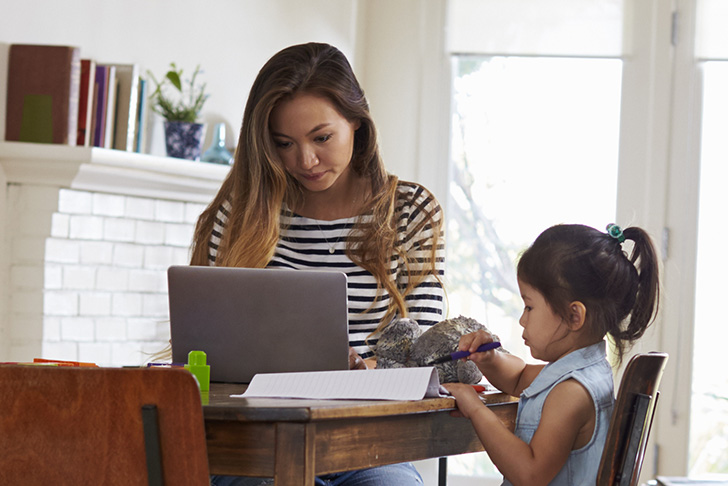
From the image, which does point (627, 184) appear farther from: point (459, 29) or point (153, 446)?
point (153, 446)

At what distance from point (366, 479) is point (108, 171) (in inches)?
65.6

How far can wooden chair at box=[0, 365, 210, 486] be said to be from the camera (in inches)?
40.1

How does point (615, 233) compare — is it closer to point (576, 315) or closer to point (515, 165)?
point (576, 315)

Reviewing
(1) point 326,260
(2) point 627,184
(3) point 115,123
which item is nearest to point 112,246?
(3) point 115,123

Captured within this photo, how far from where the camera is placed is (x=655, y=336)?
12.3ft

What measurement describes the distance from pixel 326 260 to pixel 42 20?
4.34 ft

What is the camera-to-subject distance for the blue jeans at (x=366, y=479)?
1503 mm

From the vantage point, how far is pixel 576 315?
1478 mm

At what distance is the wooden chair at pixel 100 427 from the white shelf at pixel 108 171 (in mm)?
1755

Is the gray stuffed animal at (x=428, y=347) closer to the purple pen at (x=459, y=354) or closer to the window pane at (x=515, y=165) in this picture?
the purple pen at (x=459, y=354)

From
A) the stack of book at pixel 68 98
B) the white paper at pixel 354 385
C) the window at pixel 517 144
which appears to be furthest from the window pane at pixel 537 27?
the white paper at pixel 354 385

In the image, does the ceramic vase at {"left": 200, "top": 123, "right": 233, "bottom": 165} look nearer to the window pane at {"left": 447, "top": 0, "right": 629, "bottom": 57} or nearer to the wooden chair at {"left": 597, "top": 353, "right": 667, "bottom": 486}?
the window pane at {"left": 447, "top": 0, "right": 629, "bottom": 57}

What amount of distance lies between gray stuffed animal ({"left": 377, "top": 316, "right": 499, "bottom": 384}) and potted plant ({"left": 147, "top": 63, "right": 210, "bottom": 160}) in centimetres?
184

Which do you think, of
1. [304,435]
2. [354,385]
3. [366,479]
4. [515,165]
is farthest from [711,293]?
[304,435]
